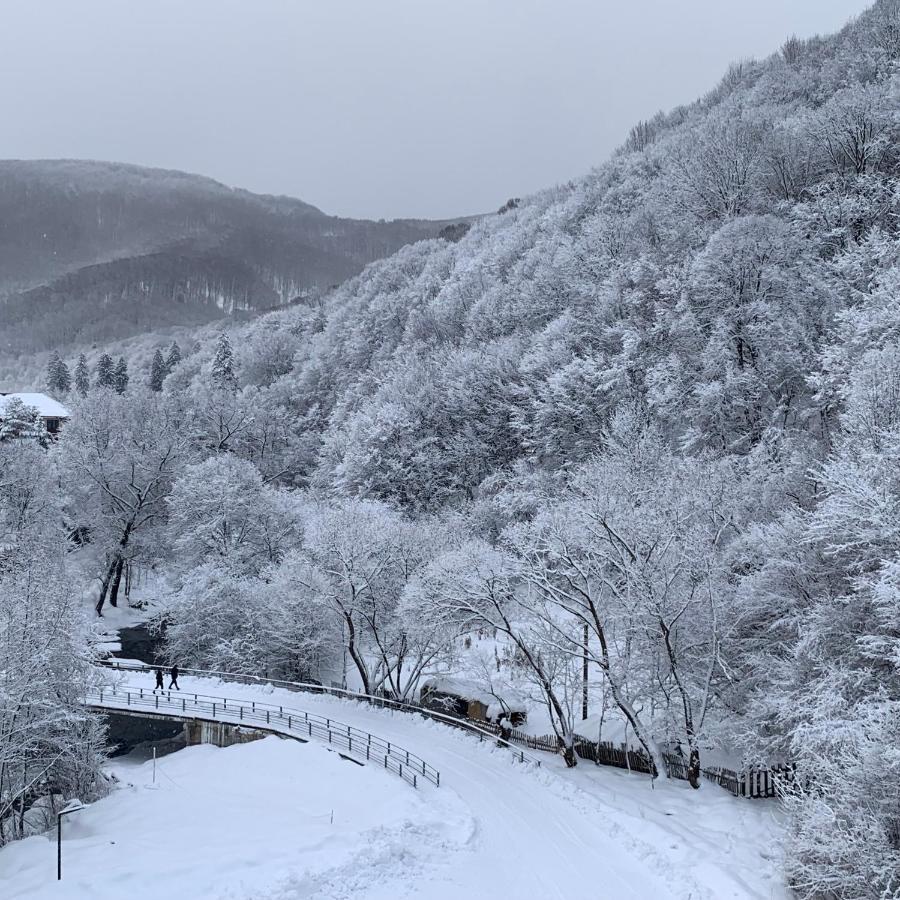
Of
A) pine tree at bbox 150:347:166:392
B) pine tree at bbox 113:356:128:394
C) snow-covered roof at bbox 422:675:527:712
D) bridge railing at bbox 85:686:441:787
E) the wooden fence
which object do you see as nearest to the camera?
the wooden fence

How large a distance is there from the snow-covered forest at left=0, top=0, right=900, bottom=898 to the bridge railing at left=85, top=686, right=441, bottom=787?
446 centimetres

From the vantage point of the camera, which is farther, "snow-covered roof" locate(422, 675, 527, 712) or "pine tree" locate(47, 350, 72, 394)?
"pine tree" locate(47, 350, 72, 394)

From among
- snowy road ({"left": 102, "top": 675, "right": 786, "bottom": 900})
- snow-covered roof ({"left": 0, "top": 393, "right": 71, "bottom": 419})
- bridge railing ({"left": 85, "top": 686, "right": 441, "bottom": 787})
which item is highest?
snow-covered roof ({"left": 0, "top": 393, "right": 71, "bottom": 419})

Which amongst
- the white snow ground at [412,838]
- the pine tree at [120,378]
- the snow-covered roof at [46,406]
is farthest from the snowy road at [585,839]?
the pine tree at [120,378]

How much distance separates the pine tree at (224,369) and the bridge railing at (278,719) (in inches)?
2564

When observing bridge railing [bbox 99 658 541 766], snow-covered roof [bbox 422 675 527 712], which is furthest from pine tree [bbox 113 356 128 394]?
snow-covered roof [bbox 422 675 527 712]

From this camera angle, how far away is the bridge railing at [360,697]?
2548 cm

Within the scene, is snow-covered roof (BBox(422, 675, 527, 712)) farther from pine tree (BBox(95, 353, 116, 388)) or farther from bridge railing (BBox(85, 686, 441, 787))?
pine tree (BBox(95, 353, 116, 388))

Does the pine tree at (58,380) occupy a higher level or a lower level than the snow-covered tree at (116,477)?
higher

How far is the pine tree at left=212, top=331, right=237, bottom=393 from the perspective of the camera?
308ft

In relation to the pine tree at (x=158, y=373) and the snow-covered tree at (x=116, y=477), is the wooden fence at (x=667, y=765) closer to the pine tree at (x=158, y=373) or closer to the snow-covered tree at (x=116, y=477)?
the snow-covered tree at (x=116, y=477)

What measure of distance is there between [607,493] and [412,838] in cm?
1333

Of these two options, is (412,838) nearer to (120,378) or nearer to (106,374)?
(120,378)

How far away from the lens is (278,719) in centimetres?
2903
